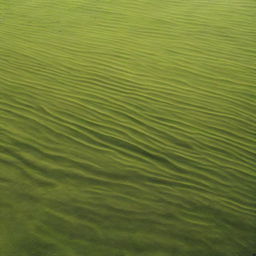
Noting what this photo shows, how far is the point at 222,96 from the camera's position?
4719mm

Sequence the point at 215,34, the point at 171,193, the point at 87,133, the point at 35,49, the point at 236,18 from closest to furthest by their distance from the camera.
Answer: the point at 171,193 → the point at 87,133 → the point at 35,49 → the point at 215,34 → the point at 236,18

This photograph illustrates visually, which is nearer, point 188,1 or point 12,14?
point 12,14

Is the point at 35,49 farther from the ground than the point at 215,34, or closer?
closer

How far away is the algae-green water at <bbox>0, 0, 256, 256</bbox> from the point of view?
274 cm

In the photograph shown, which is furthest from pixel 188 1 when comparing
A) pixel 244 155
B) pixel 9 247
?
pixel 9 247

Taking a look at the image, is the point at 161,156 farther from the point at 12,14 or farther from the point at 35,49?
the point at 12,14

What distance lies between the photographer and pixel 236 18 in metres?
6.91

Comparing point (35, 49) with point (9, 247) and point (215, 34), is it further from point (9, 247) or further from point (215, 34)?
point (9, 247)

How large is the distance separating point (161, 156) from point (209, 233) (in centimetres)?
99

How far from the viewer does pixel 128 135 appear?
3.86 metres

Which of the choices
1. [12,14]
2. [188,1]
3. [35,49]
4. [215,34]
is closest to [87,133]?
[35,49]

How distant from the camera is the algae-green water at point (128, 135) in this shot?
2736mm

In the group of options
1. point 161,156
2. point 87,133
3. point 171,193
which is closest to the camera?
point 171,193

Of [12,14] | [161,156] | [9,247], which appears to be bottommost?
[9,247]
